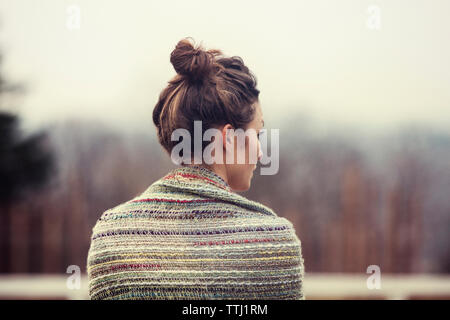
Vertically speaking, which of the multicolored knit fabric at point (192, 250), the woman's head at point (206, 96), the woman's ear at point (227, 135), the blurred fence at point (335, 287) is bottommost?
the blurred fence at point (335, 287)

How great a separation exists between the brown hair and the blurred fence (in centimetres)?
202

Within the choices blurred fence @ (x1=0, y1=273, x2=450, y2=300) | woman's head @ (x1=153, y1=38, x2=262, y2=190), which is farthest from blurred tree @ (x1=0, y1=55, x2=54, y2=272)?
woman's head @ (x1=153, y1=38, x2=262, y2=190)

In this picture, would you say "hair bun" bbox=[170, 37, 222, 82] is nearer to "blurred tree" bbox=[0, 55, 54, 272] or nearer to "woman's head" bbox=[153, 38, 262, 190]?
"woman's head" bbox=[153, 38, 262, 190]

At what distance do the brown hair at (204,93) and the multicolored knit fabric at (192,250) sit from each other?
0.15 metres

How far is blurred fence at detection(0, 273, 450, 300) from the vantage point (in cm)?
281

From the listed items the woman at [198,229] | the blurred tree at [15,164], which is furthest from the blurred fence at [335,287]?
the woman at [198,229]

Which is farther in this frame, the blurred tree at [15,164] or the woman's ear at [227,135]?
the blurred tree at [15,164]

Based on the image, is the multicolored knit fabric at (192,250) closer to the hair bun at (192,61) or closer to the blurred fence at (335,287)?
the hair bun at (192,61)

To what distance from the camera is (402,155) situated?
107 inches

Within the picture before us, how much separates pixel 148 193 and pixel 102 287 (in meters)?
0.23

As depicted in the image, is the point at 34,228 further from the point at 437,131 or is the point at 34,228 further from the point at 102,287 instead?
the point at 437,131

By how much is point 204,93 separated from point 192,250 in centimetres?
35

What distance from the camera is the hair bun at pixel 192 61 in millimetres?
1029

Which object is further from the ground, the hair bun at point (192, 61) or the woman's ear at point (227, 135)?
the hair bun at point (192, 61)
